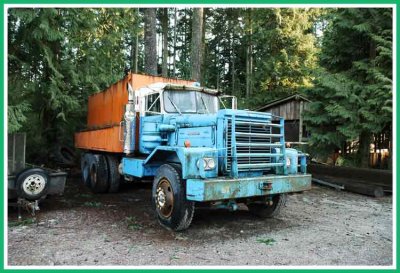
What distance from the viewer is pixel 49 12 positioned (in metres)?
7.64

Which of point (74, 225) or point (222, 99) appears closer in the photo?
point (74, 225)

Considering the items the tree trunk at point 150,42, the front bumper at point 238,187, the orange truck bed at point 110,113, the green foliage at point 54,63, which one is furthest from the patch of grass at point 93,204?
the tree trunk at point 150,42

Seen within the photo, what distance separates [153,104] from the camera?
24.4 feet

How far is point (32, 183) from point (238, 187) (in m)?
3.85

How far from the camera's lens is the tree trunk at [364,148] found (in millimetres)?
11484

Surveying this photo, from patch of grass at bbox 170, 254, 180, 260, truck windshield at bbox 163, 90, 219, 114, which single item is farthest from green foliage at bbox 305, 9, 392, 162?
patch of grass at bbox 170, 254, 180, 260

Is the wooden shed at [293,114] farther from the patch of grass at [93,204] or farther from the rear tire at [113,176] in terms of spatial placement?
the patch of grass at [93,204]

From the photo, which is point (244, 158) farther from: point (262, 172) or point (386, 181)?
point (386, 181)

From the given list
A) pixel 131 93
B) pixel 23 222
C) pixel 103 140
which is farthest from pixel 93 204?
pixel 131 93

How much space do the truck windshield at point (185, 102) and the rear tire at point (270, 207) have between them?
220cm

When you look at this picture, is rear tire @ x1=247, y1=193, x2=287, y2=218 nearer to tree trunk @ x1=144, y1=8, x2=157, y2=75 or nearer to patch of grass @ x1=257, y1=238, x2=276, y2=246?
patch of grass @ x1=257, y1=238, x2=276, y2=246

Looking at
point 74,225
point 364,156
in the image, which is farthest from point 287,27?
point 74,225

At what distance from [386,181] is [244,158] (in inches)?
237

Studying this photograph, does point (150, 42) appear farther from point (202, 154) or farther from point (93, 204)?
point (202, 154)
